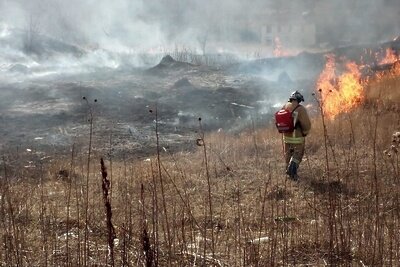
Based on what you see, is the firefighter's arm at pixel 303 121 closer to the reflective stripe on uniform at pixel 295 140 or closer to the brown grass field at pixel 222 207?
the reflective stripe on uniform at pixel 295 140

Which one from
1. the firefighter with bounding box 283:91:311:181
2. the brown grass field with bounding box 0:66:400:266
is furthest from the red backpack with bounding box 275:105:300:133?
the brown grass field with bounding box 0:66:400:266

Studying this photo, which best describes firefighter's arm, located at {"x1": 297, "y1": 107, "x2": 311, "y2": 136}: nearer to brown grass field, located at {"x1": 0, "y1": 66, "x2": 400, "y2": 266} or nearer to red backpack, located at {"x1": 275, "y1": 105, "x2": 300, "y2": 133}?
red backpack, located at {"x1": 275, "y1": 105, "x2": 300, "y2": 133}

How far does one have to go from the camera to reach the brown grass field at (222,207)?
132 inches

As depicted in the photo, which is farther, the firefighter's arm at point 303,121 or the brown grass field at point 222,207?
the firefighter's arm at point 303,121

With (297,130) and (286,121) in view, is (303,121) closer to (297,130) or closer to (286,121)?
(297,130)

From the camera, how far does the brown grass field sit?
336 centimetres

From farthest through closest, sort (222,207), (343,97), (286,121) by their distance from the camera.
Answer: (343,97) → (286,121) → (222,207)

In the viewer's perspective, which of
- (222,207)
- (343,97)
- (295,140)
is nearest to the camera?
(222,207)

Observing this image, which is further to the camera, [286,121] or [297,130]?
[297,130]

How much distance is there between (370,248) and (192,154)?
7.69 metres

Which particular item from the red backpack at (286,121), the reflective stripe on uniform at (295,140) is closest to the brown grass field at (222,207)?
the reflective stripe on uniform at (295,140)

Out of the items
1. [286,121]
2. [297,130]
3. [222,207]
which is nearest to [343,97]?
[297,130]

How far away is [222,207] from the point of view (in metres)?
5.04

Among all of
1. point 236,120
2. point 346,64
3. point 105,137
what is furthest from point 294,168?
point 346,64
